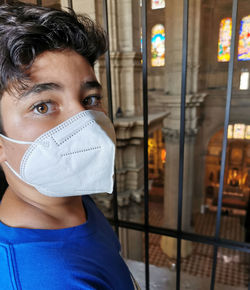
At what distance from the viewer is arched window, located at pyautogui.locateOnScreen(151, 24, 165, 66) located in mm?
11469

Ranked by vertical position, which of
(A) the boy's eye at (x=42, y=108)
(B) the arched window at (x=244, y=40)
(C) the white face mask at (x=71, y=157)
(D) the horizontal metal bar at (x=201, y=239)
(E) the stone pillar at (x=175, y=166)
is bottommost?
(E) the stone pillar at (x=175, y=166)

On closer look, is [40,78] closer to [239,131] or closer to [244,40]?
[244,40]

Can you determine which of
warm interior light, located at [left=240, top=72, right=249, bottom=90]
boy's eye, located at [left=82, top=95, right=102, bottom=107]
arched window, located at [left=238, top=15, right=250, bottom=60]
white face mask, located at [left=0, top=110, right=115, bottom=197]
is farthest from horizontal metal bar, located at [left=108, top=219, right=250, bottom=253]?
arched window, located at [left=238, top=15, right=250, bottom=60]

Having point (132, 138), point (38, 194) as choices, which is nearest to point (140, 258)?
point (132, 138)

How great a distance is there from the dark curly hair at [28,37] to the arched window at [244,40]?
10.1m

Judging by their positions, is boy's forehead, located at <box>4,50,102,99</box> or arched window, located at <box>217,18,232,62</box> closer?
boy's forehead, located at <box>4,50,102,99</box>

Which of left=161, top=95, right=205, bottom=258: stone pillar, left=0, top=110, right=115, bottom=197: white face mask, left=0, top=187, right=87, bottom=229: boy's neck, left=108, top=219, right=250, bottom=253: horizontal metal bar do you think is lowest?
left=161, top=95, right=205, bottom=258: stone pillar

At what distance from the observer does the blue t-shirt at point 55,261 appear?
881 mm

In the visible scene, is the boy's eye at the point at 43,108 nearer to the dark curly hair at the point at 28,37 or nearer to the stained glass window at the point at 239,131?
the dark curly hair at the point at 28,37

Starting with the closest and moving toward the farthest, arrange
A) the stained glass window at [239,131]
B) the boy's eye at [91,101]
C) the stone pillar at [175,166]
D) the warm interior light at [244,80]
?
the boy's eye at [91,101] → the stone pillar at [175,166] → the warm interior light at [244,80] → the stained glass window at [239,131]

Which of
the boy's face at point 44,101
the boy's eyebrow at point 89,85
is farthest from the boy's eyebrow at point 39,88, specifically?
the boy's eyebrow at point 89,85

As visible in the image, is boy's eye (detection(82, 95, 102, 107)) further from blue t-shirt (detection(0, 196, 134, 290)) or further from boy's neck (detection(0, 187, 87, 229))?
blue t-shirt (detection(0, 196, 134, 290))

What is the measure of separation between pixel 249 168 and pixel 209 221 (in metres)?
3.85

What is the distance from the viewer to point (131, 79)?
19.8 ft
